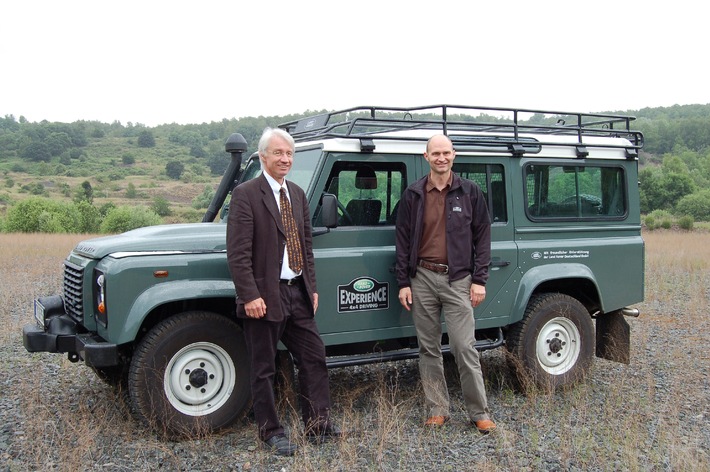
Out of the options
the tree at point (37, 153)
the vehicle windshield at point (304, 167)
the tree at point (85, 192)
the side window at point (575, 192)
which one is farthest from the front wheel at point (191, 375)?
the tree at point (37, 153)

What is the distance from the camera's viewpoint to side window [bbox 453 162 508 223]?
579 cm

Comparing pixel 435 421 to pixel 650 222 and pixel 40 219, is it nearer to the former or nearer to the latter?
pixel 40 219

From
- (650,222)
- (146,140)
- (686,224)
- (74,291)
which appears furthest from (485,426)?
(146,140)

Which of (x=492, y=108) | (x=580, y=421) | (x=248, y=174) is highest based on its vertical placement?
(x=492, y=108)

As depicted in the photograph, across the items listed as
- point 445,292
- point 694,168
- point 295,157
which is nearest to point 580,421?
point 445,292

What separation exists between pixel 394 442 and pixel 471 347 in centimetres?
92

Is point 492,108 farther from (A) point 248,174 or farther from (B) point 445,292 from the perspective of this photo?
(A) point 248,174

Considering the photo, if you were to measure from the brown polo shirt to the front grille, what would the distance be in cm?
255

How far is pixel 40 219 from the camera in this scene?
3541 centimetres

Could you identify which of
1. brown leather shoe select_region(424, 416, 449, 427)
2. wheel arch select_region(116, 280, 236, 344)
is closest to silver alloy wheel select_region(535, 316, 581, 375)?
brown leather shoe select_region(424, 416, 449, 427)

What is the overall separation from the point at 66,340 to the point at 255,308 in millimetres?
1581

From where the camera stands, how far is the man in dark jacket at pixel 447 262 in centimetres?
493

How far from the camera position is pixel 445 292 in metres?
4.96

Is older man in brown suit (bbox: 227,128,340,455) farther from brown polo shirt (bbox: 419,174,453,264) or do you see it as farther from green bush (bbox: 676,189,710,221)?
green bush (bbox: 676,189,710,221)
